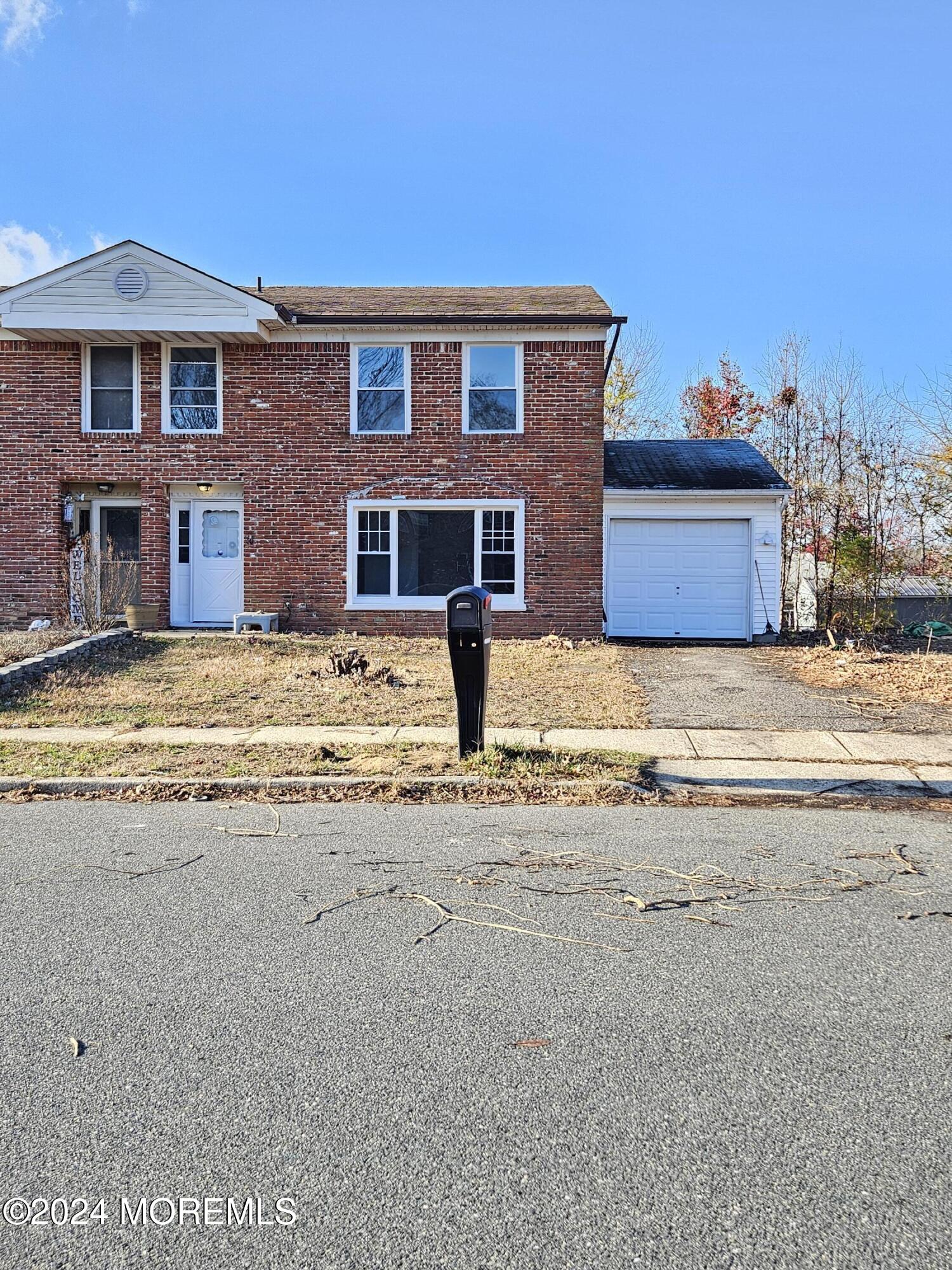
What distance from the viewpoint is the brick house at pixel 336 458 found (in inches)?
702

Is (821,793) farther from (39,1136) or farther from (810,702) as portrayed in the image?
(39,1136)

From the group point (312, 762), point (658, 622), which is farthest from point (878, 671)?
point (312, 762)

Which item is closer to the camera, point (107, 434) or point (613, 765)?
point (613, 765)

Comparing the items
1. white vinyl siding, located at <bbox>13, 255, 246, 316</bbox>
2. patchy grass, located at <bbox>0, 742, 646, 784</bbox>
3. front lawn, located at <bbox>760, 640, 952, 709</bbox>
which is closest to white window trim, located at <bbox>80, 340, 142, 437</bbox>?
white vinyl siding, located at <bbox>13, 255, 246, 316</bbox>

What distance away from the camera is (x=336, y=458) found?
59.3ft

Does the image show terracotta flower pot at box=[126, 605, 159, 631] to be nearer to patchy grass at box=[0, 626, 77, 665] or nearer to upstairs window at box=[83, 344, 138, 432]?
patchy grass at box=[0, 626, 77, 665]

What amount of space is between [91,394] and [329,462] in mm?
4746

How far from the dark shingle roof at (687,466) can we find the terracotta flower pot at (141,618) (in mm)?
8986

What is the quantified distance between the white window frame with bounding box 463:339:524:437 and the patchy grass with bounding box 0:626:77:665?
788 centimetres

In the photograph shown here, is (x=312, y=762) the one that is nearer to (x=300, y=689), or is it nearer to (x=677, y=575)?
(x=300, y=689)

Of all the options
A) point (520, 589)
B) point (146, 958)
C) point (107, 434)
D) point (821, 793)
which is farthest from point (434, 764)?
point (107, 434)

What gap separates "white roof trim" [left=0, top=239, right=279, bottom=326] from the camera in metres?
17.1

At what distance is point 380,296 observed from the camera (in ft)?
64.1

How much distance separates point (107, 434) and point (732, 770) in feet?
48.1
